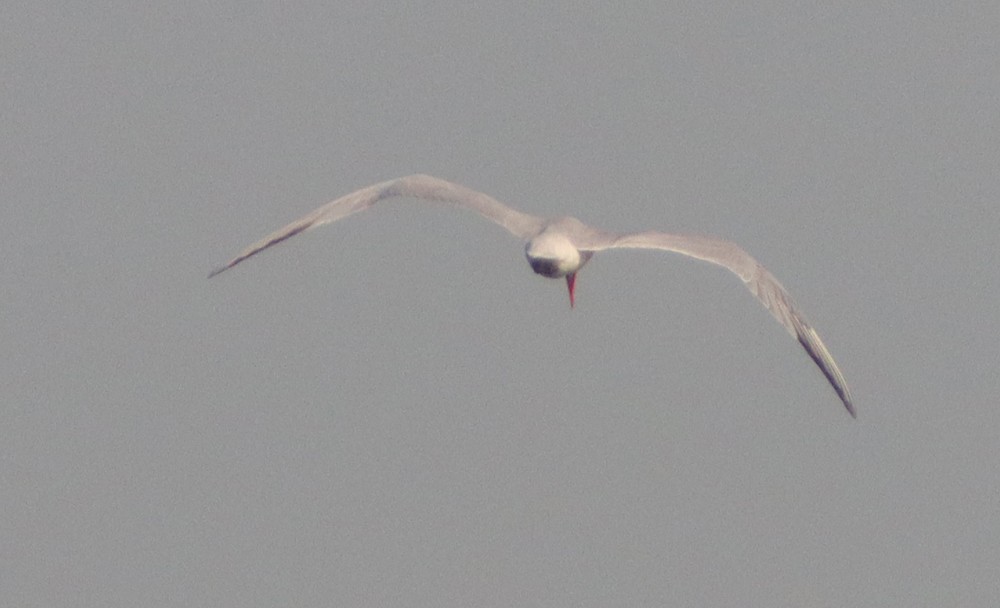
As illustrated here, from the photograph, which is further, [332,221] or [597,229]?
[332,221]

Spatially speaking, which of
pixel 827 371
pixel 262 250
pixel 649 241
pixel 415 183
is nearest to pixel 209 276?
pixel 262 250

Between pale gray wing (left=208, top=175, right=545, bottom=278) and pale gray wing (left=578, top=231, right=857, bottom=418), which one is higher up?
pale gray wing (left=208, top=175, right=545, bottom=278)

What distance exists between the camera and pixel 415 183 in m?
27.0

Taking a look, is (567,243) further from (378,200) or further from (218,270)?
(218,270)

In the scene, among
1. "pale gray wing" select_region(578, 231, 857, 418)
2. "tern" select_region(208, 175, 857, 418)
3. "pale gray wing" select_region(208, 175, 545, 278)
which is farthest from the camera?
"pale gray wing" select_region(208, 175, 545, 278)

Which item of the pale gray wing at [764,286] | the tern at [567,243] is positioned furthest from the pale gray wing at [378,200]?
the pale gray wing at [764,286]

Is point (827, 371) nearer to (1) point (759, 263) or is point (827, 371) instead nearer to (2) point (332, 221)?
(1) point (759, 263)

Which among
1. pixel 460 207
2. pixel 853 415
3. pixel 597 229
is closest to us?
pixel 853 415

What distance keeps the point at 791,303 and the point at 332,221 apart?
21.2 feet

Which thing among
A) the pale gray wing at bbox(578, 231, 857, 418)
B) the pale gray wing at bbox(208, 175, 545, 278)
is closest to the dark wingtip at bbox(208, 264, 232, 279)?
the pale gray wing at bbox(208, 175, 545, 278)

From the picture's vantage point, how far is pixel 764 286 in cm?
2331

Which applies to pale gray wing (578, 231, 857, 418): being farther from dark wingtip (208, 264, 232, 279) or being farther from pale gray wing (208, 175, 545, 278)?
dark wingtip (208, 264, 232, 279)

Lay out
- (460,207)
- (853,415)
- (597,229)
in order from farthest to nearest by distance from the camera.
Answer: (460,207)
(597,229)
(853,415)

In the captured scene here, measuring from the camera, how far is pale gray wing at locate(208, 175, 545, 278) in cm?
2660
